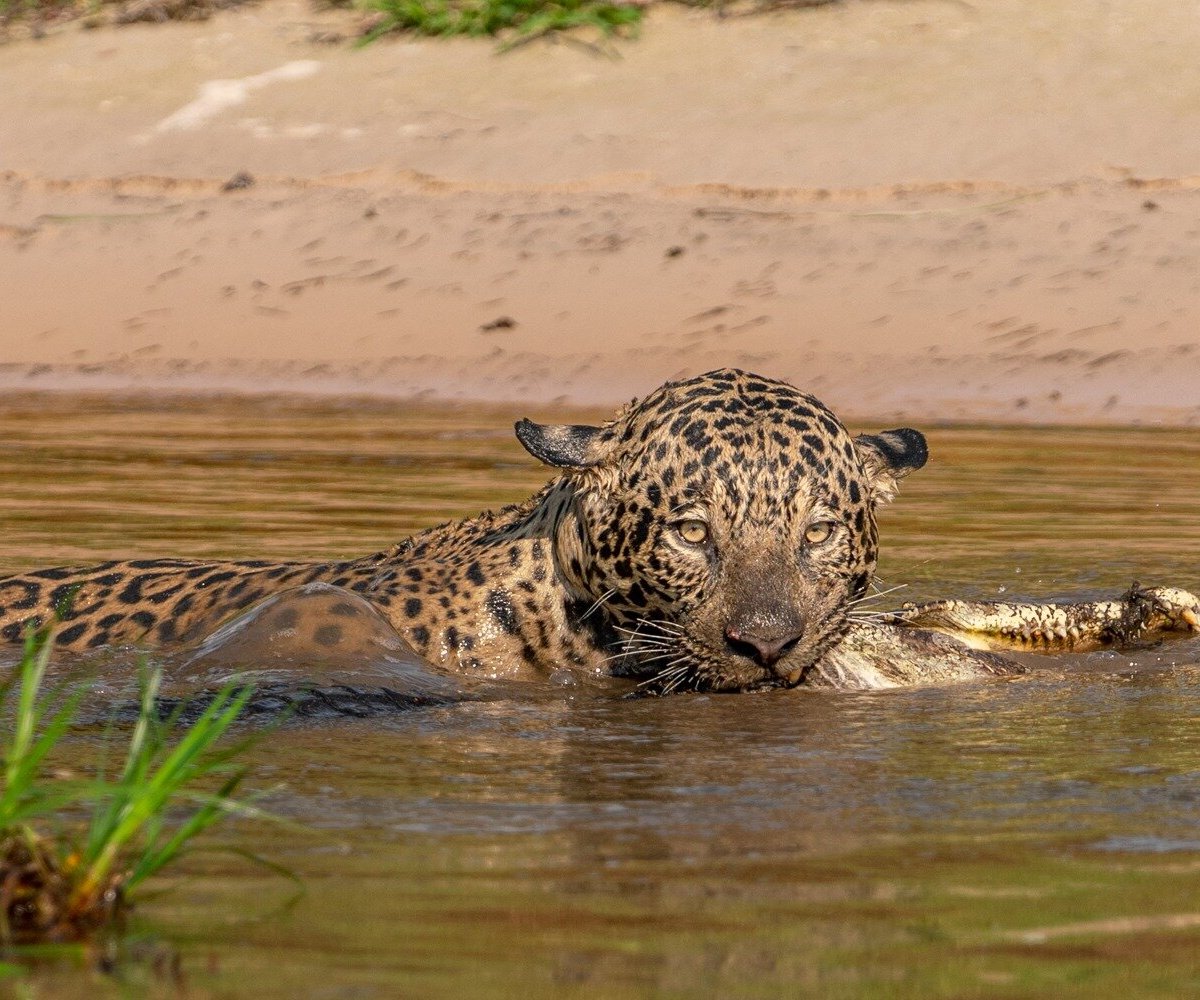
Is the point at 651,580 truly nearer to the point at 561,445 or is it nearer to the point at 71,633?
the point at 561,445

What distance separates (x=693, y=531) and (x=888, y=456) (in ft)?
2.43

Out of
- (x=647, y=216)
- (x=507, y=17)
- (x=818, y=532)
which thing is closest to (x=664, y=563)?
(x=818, y=532)

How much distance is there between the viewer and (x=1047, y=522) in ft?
34.9

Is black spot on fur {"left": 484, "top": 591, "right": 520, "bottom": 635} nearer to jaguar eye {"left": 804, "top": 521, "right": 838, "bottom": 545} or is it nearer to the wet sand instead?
jaguar eye {"left": 804, "top": 521, "right": 838, "bottom": 545}

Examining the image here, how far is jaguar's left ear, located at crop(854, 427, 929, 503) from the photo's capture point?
270 inches

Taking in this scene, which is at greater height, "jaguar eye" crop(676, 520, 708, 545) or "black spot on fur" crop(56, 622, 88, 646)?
"jaguar eye" crop(676, 520, 708, 545)

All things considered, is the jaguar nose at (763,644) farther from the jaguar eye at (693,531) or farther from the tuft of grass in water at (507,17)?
the tuft of grass in water at (507,17)

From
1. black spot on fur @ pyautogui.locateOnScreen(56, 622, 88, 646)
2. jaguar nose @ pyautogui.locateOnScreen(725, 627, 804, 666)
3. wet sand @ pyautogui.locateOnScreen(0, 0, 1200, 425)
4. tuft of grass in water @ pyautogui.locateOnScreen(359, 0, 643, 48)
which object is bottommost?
wet sand @ pyautogui.locateOnScreen(0, 0, 1200, 425)

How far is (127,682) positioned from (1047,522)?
17.1 feet

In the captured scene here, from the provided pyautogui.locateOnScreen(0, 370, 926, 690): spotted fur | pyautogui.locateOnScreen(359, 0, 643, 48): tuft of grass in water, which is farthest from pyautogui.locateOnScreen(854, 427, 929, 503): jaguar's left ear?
pyautogui.locateOnScreen(359, 0, 643, 48): tuft of grass in water

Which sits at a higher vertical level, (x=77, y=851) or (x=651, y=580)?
(x=77, y=851)

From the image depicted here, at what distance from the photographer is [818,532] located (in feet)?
21.2

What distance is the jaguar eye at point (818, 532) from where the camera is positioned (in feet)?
21.2

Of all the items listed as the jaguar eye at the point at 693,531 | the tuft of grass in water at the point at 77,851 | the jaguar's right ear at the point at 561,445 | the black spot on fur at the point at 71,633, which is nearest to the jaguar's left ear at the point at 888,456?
the jaguar eye at the point at 693,531
